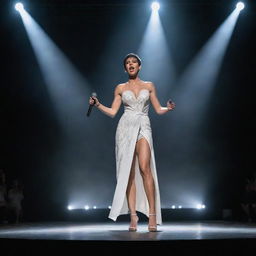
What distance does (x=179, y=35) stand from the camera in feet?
28.1

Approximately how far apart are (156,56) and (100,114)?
1.42 metres

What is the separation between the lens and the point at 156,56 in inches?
341

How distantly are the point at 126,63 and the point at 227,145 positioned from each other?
4.25 m

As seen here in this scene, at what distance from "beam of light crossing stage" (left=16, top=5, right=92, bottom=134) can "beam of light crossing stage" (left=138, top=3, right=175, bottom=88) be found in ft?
3.63

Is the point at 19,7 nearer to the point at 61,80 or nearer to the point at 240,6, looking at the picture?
the point at 61,80

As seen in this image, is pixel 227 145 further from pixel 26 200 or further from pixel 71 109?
pixel 26 200

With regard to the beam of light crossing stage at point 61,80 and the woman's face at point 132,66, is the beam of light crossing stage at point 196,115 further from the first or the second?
the woman's face at point 132,66

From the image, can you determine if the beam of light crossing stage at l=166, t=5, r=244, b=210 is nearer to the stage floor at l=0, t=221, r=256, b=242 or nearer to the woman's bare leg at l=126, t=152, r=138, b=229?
the stage floor at l=0, t=221, r=256, b=242

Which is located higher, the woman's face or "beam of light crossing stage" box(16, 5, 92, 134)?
"beam of light crossing stage" box(16, 5, 92, 134)

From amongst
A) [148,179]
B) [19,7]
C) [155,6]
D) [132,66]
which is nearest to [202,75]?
[155,6]

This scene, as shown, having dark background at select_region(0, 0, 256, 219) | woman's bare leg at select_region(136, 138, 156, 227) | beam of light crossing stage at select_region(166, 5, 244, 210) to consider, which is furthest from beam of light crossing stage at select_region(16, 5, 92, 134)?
woman's bare leg at select_region(136, 138, 156, 227)

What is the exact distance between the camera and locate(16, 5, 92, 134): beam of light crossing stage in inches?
336

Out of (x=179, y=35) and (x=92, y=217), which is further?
(x=179, y=35)

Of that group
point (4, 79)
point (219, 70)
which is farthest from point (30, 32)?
point (219, 70)
